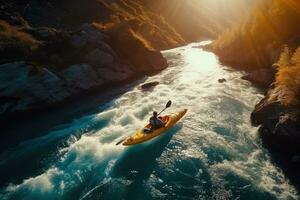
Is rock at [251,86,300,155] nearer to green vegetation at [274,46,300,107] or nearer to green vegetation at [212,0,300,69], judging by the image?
green vegetation at [274,46,300,107]

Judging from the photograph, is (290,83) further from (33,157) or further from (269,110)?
(33,157)

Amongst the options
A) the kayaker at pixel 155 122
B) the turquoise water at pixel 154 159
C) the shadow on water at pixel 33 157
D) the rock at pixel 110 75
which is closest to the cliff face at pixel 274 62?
the turquoise water at pixel 154 159

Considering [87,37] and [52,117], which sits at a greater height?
[87,37]

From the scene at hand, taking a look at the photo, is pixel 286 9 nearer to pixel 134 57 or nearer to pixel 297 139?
pixel 134 57

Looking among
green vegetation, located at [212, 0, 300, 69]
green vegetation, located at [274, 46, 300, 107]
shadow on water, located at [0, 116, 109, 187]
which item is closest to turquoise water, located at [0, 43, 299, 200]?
shadow on water, located at [0, 116, 109, 187]

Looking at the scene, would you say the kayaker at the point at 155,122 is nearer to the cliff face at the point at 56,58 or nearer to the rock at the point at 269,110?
the rock at the point at 269,110

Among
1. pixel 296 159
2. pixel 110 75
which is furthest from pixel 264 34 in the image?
pixel 296 159

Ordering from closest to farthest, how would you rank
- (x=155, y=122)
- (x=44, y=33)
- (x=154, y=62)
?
1. (x=155, y=122)
2. (x=44, y=33)
3. (x=154, y=62)
